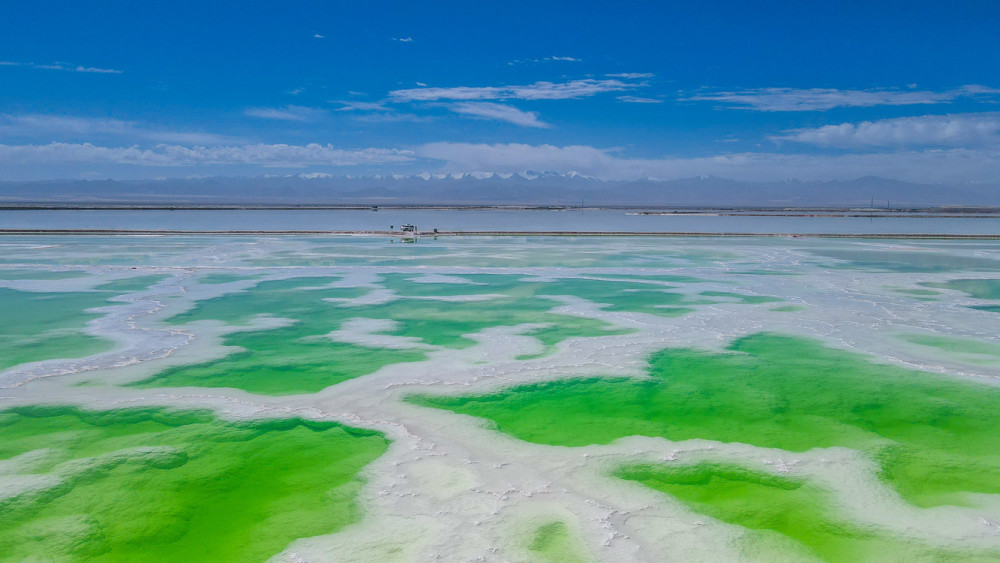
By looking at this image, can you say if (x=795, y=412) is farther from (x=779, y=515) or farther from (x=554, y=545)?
(x=554, y=545)

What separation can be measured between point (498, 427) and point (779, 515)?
281 cm

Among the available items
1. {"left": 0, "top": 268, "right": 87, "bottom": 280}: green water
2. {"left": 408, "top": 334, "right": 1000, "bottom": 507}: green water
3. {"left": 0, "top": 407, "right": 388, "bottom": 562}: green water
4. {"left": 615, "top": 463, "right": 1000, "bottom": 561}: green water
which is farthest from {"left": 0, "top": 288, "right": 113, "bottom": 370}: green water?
{"left": 615, "top": 463, "right": 1000, "bottom": 561}: green water

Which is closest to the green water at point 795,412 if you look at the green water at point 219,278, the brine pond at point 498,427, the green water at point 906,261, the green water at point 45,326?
the brine pond at point 498,427

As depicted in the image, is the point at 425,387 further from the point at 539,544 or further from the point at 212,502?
the point at 539,544

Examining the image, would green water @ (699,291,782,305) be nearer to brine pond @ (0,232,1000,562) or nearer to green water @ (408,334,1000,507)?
brine pond @ (0,232,1000,562)

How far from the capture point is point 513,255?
27.2 m

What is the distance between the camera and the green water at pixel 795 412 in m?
6.37

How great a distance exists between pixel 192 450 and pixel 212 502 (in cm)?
118

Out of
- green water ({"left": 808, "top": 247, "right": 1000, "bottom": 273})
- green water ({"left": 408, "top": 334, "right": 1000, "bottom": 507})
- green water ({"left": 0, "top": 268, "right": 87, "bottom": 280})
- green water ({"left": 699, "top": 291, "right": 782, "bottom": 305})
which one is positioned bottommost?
green water ({"left": 408, "top": 334, "right": 1000, "bottom": 507})

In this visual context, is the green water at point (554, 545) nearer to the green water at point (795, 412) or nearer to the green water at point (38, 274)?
the green water at point (795, 412)

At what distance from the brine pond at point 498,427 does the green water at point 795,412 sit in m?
0.04

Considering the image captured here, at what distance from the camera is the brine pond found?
495 cm

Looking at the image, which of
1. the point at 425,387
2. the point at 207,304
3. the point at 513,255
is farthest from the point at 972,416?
the point at 513,255

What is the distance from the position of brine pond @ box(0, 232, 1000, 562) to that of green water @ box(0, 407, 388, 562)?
3 cm
